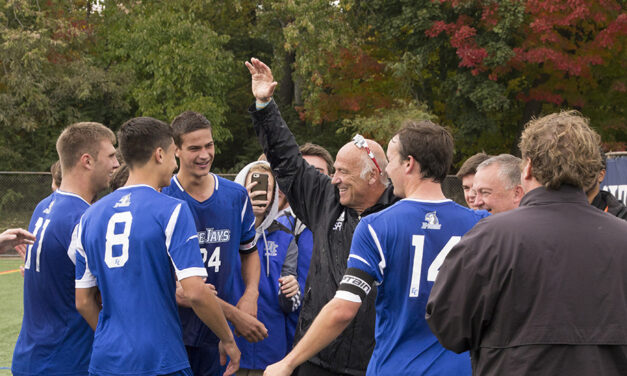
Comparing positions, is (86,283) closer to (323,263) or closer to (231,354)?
(231,354)

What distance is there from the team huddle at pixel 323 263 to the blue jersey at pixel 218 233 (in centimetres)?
1

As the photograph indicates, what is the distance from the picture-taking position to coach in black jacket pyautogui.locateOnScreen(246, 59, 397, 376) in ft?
11.5

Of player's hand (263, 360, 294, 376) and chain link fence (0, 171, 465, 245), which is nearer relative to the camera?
player's hand (263, 360, 294, 376)

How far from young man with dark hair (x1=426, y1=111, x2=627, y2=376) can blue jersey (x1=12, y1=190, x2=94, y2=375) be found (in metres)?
2.21

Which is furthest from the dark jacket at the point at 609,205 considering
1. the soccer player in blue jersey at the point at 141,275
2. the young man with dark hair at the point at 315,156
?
the soccer player in blue jersey at the point at 141,275

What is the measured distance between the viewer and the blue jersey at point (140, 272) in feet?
10.2

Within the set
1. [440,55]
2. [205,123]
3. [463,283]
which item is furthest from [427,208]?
[440,55]

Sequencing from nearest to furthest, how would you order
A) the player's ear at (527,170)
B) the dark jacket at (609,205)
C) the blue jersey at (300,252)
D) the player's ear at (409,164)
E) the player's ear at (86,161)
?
the player's ear at (527,170) → the player's ear at (409,164) → the player's ear at (86,161) → the dark jacket at (609,205) → the blue jersey at (300,252)

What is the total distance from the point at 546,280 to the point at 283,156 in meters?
2.19

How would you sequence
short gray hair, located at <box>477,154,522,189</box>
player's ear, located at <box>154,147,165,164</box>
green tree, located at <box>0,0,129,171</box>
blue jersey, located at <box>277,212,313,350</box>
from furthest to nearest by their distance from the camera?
green tree, located at <box>0,0,129,171</box>
blue jersey, located at <box>277,212,313,350</box>
short gray hair, located at <box>477,154,522,189</box>
player's ear, located at <box>154,147,165,164</box>

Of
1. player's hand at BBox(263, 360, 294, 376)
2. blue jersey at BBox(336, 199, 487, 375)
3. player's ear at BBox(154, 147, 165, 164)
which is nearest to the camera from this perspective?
player's hand at BBox(263, 360, 294, 376)

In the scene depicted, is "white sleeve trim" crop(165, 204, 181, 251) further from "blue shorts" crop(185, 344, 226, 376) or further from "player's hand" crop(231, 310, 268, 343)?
"blue shorts" crop(185, 344, 226, 376)

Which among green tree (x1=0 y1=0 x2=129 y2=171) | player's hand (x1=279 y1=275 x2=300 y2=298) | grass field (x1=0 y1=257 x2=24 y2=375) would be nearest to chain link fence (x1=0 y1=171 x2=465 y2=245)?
grass field (x1=0 y1=257 x2=24 y2=375)

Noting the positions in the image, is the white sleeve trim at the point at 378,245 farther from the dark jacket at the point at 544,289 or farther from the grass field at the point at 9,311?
the grass field at the point at 9,311
